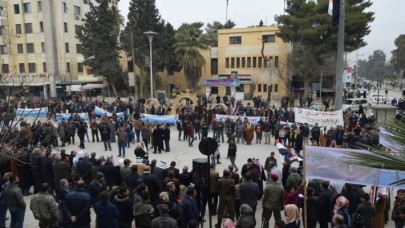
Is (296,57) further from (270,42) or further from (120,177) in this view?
(120,177)

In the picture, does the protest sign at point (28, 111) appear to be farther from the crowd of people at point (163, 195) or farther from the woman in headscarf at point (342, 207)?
the woman in headscarf at point (342, 207)

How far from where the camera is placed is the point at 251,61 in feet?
149

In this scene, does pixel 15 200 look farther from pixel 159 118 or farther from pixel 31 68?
pixel 31 68

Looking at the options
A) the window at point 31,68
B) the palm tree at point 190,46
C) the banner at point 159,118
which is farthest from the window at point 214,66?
the window at point 31,68

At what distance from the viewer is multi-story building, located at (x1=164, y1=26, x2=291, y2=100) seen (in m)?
43.7

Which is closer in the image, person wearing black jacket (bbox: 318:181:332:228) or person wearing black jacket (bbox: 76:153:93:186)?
person wearing black jacket (bbox: 318:181:332:228)

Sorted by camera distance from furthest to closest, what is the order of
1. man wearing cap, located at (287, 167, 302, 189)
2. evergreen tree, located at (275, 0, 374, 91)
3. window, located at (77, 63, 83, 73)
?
window, located at (77, 63, 83, 73), evergreen tree, located at (275, 0, 374, 91), man wearing cap, located at (287, 167, 302, 189)

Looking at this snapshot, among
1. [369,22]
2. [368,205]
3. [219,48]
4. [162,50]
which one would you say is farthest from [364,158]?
[219,48]

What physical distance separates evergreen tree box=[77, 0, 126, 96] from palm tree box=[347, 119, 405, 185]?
135 ft

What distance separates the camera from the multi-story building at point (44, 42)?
47.9m

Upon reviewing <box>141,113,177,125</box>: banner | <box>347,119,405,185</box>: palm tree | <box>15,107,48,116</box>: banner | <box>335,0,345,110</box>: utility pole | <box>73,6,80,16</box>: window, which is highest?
<box>73,6,80,16</box>: window

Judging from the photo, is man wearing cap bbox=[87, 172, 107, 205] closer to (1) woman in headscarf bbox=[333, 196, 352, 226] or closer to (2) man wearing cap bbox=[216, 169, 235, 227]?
(2) man wearing cap bbox=[216, 169, 235, 227]

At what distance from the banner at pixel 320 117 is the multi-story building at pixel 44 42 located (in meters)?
36.1

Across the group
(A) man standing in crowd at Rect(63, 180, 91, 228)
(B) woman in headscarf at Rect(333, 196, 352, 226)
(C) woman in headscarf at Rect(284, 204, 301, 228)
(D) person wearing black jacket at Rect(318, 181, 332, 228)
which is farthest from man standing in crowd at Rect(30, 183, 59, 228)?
(B) woman in headscarf at Rect(333, 196, 352, 226)
